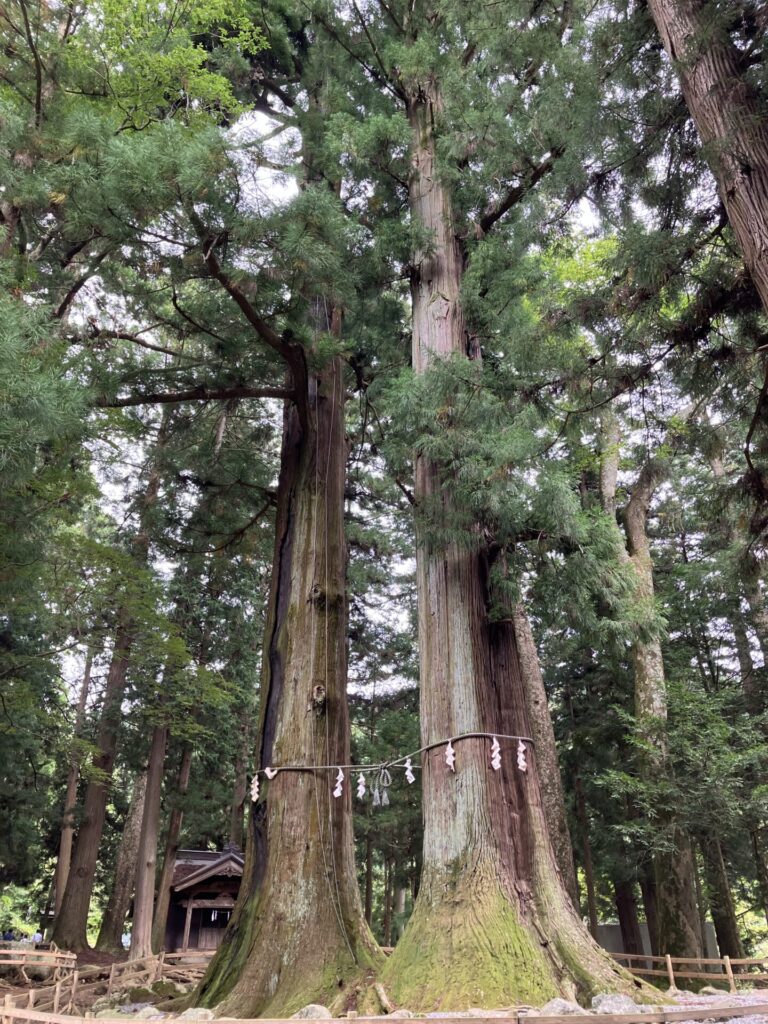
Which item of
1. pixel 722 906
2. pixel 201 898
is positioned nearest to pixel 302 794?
pixel 201 898

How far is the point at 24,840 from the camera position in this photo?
14.2 m

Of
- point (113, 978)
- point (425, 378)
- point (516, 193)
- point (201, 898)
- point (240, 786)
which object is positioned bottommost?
point (113, 978)

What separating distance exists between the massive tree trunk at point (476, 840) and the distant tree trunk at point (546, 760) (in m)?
3.05

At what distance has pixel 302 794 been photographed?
5387 millimetres

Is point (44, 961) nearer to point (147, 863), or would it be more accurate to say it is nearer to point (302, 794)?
point (147, 863)

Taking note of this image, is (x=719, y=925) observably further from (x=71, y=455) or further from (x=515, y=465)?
(x=71, y=455)

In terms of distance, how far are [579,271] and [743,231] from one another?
929 centimetres

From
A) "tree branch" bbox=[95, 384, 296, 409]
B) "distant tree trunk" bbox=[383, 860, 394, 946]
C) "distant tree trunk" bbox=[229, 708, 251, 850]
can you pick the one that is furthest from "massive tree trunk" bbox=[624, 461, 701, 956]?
"distant tree trunk" bbox=[229, 708, 251, 850]

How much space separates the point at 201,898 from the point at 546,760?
8009 mm

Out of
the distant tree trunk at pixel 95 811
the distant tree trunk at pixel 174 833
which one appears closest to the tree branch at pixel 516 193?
the distant tree trunk at pixel 95 811

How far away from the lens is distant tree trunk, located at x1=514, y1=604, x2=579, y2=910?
27.5 feet

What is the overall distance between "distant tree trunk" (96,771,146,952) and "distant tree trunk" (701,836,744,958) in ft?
36.6

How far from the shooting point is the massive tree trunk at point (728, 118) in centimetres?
337

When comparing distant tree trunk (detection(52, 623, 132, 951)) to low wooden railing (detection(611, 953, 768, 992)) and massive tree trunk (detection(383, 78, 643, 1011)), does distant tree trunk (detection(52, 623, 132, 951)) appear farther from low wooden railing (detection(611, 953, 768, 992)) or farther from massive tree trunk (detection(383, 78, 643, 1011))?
low wooden railing (detection(611, 953, 768, 992))
